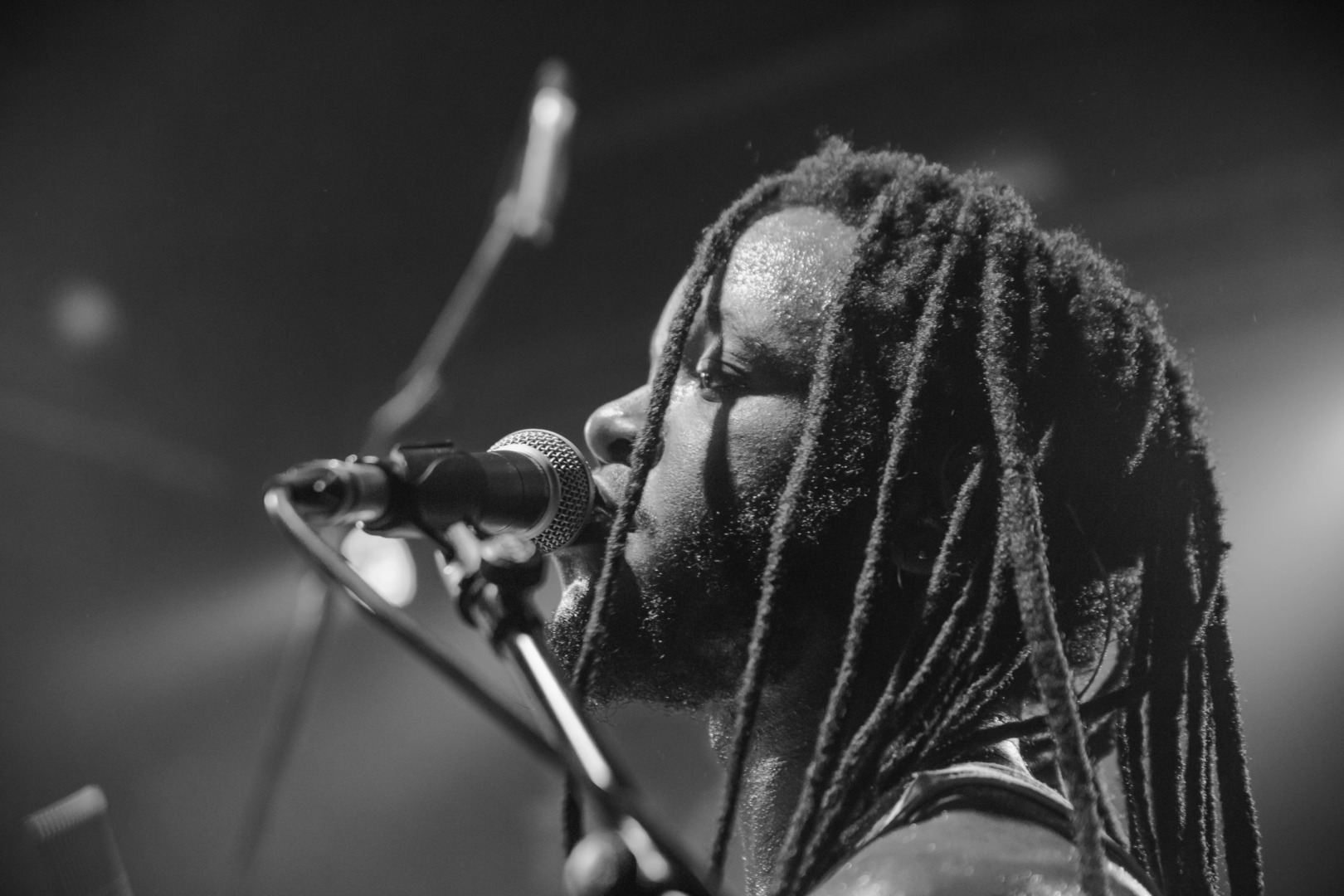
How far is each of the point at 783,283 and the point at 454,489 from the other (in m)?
1.06

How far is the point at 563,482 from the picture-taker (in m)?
1.57

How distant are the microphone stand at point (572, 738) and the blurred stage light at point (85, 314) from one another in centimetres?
489

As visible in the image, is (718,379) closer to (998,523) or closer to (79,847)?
(998,523)

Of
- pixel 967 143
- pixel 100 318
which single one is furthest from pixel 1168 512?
pixel 100 318

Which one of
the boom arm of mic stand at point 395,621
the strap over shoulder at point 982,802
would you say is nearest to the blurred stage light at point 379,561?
the strap over shoulder at point 982,802

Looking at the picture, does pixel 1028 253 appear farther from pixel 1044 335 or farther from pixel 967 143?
pixel 967 143

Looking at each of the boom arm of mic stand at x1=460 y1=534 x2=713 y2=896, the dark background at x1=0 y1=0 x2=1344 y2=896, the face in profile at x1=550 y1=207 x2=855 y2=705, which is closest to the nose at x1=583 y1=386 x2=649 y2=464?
the face in profile at x1=550 y1=207 x2=855 y2=705

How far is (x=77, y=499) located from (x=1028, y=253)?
543cm

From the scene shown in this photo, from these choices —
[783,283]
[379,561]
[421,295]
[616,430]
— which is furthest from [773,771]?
[421,295]

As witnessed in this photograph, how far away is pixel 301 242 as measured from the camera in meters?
5.17

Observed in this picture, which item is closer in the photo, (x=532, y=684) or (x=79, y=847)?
(x=532, y=684)

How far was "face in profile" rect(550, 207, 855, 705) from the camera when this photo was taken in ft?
6.07

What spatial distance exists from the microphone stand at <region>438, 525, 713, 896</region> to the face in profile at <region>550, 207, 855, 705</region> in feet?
2.85

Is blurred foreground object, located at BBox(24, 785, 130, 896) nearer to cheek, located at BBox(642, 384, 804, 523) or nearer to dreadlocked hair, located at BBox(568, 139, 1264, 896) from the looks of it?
dreadlocked hair, located at BBox(568, 139, 1264, 896)
